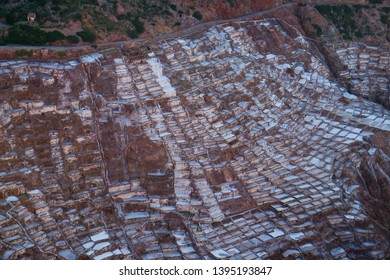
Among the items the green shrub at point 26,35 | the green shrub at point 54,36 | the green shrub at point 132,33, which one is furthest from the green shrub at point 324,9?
the green shrub at point 26,35

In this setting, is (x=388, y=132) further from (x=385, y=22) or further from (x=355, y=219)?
(x=385, y=22)

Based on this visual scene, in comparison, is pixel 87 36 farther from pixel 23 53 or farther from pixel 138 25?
pixel 23 53

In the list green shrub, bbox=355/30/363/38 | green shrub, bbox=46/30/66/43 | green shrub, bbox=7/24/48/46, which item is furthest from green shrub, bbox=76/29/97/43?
green shrub, bbox=355/30/363/38

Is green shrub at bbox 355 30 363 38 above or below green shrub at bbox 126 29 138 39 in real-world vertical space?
below

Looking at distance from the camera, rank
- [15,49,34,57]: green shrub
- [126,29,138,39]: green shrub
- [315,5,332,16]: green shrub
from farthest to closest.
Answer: [315,5,332,16]: green shrub
[126,29,138,39]: green shrub
[15,49,34,57]: green shrub

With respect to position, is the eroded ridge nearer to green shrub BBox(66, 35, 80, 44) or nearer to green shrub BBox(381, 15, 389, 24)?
green shrub BBox(66, 35, 80, 44)

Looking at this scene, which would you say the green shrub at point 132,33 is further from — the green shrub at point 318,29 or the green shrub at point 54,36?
the green shrub at point 318,29

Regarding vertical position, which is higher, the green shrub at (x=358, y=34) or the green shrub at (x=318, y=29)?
the green shrub at (x=318, y=29)

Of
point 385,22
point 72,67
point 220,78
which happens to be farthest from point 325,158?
point 385,22
